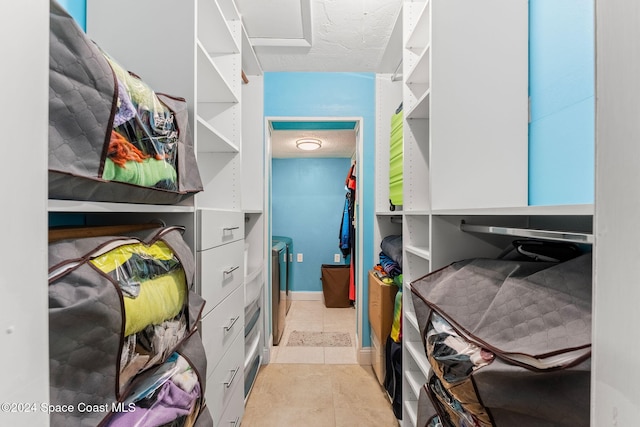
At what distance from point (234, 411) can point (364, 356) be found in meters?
1.23

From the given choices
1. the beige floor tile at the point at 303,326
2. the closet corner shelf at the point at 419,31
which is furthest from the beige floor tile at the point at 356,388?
the closet corner shelf at the point at 419,31

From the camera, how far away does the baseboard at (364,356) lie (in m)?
2.36

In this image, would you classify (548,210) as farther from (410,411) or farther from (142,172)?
(410,411)

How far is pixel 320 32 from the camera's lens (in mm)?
1896

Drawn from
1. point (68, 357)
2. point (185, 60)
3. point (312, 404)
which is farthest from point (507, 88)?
point (312, 404)

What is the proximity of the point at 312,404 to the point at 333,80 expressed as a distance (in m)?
2.43

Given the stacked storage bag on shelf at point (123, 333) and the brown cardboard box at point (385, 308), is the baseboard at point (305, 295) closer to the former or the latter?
the brown cardboard box at point (385, 308)

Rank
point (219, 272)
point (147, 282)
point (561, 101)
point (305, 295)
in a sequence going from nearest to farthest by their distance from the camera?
point (147, 282)
point (561, 101)
point (219, 272)
point (305, 295)

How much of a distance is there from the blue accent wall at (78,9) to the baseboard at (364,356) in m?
2.55

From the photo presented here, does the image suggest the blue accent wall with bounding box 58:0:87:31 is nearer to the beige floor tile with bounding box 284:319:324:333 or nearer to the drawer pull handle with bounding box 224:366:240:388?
the drawer pull handle with bounding box 224:366:240:388

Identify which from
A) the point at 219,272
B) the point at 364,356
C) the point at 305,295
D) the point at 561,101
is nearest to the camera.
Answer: the point at 561,101

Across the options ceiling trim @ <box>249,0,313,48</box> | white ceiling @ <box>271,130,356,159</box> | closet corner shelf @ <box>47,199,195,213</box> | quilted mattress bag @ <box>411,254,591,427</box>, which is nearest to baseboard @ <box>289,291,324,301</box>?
white ceiling @ <box>271,130,356,159</box>

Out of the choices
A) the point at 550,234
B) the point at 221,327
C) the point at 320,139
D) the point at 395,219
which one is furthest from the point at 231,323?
the point at 320,139

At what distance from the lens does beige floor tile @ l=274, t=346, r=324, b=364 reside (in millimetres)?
2408
